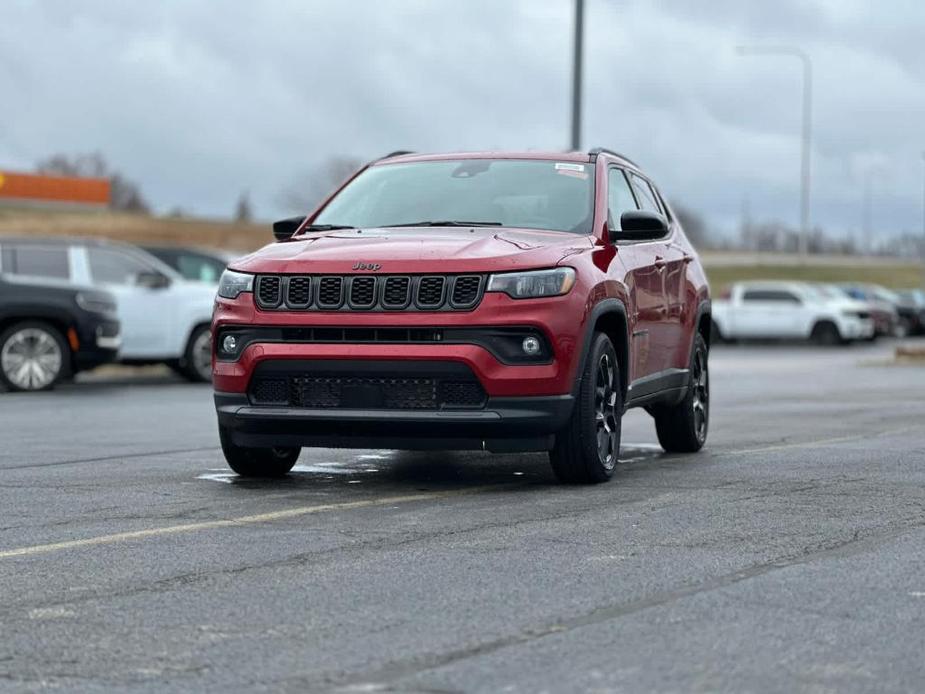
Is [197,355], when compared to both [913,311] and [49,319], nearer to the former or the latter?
[49,319]

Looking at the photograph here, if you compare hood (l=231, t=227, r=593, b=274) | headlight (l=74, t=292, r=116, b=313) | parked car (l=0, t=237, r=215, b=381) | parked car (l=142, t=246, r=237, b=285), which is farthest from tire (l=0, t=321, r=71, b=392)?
hood (l=231, t=227, r=593, b=274)

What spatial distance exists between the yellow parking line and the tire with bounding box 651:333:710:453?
2633 mm

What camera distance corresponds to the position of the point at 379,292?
8734 mm

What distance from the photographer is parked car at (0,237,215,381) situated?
21.2 metres

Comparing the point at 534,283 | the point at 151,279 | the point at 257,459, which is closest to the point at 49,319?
the point at 151,279

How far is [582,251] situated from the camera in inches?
363

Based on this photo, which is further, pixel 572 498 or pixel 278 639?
pixel 572 498

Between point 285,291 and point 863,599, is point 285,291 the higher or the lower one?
the higher one

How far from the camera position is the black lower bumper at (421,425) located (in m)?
8.67

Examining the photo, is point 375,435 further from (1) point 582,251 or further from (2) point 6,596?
(2) point 6,596

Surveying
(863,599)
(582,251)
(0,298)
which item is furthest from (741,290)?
(863,599)

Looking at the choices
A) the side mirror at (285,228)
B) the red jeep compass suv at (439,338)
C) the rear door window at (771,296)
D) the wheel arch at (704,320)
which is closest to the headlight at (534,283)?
the red jeep compass suv at (439,338)

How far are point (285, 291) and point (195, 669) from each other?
4202mm

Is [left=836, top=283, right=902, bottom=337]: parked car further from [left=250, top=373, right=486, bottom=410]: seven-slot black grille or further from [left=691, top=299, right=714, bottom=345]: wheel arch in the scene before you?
[left=250, top=373, right=486, bottom=410]: seven-slot black grille
